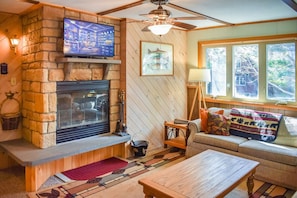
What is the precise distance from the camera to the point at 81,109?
410 cm

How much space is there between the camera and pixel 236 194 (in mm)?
3209

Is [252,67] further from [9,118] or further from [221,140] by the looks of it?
[9,118]

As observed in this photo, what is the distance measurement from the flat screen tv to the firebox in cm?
48

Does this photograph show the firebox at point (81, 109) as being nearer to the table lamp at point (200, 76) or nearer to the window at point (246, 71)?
the table lamp at point (200, 76)

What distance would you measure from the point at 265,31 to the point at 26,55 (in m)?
3.96

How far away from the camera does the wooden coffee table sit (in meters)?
2.37

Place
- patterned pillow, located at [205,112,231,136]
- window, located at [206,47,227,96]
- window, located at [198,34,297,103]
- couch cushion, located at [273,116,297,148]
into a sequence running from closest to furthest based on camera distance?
1. couch cushion, located at [273,116,297,148]
2. patterned pillow, located at [205,112,231,136]
3. window, located at [198,34,297,103]
4. window, located at [206,47,227,96]

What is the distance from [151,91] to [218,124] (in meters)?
1.35

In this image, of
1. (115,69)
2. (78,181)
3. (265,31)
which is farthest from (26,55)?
(265,31)

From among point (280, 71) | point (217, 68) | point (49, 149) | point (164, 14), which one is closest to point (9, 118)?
point (49, 149)

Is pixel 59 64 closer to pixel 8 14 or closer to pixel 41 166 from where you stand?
pixel 8 14

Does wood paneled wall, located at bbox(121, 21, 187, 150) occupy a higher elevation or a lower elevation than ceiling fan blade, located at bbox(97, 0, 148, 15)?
lower

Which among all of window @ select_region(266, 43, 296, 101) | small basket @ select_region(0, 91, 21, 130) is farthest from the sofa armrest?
small basket @ select_region(0, 91, 21, 130)

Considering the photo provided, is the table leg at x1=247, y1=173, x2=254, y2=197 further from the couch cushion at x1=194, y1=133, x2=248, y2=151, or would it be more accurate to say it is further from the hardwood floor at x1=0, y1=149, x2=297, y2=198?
the couch cushion at x1=194, y1=133, x2=248, y2=151
